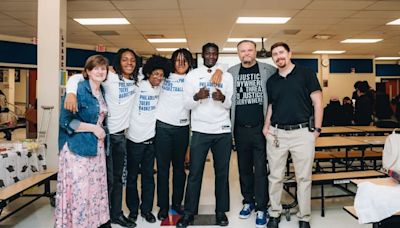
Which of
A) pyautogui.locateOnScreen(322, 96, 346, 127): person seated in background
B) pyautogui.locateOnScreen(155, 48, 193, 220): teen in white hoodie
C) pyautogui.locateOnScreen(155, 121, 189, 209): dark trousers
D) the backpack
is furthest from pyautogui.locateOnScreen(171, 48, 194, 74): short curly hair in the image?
pyautogui.locateOnScreen(322, 96, 346, 127): person seated in background

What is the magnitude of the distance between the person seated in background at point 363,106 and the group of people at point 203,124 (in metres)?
3.54

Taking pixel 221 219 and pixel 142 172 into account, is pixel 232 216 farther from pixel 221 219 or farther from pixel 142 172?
pixel 142 172

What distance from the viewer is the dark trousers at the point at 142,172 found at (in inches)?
121

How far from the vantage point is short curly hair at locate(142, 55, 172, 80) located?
122 inches

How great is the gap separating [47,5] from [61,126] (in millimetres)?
2612

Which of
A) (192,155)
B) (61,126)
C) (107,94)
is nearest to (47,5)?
(107,94)

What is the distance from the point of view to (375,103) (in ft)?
21.0

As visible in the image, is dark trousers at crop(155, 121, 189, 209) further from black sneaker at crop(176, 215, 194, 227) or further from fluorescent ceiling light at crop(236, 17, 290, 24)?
fluorescent ceiling light at crop(236, 17, 290, 24)

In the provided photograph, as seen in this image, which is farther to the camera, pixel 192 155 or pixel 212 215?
pixel 212 215

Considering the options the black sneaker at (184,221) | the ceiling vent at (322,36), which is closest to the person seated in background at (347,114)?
the ceiling vent at (322,36)

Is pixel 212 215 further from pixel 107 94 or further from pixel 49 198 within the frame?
pixel 49 198

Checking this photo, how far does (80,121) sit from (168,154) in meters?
0.97

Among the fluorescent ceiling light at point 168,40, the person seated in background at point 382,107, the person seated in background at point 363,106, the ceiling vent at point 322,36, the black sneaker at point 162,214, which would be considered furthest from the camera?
the fluorescent ceiling light at point 168,40

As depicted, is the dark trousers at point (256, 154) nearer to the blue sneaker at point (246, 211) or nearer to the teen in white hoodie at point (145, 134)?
the blue sneaker at point (246, 211)
